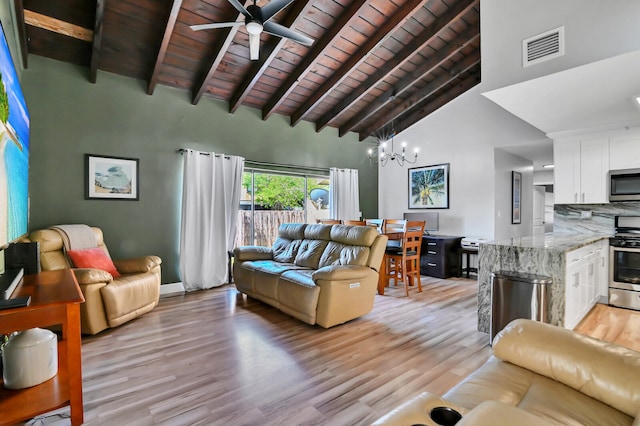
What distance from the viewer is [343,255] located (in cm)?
381

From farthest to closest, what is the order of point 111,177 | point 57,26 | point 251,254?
1. point 251,254
2. point 111,177
3. point 57,26

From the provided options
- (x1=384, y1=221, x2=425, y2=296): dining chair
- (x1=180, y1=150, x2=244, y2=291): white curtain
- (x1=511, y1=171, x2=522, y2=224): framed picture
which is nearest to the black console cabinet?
(x1=384, y1=221, x2=425, y2=296): dining chair

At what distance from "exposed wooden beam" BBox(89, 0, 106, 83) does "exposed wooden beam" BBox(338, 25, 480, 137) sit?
14.4 feet

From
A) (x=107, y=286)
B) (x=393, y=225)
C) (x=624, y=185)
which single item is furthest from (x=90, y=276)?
(x=624, y=185)

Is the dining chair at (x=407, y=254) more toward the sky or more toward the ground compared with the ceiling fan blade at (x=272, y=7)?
more toward the ground

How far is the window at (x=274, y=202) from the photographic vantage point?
18.6 feet

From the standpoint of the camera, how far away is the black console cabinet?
574cm

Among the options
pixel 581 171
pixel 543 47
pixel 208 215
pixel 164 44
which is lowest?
pixel 208 215

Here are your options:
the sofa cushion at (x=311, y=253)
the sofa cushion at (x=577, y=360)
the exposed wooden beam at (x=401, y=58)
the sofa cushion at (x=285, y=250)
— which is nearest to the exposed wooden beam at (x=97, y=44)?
the sofa cushion at (x=285, y=250)

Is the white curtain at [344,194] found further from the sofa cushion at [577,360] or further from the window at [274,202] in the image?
the sofa cushion at [577,360]

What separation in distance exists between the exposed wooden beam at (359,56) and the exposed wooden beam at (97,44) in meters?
3.07

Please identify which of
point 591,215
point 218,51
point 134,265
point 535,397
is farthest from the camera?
point 591,215

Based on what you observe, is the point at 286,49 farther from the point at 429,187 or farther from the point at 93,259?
the point at 429,187

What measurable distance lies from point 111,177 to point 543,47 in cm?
521
